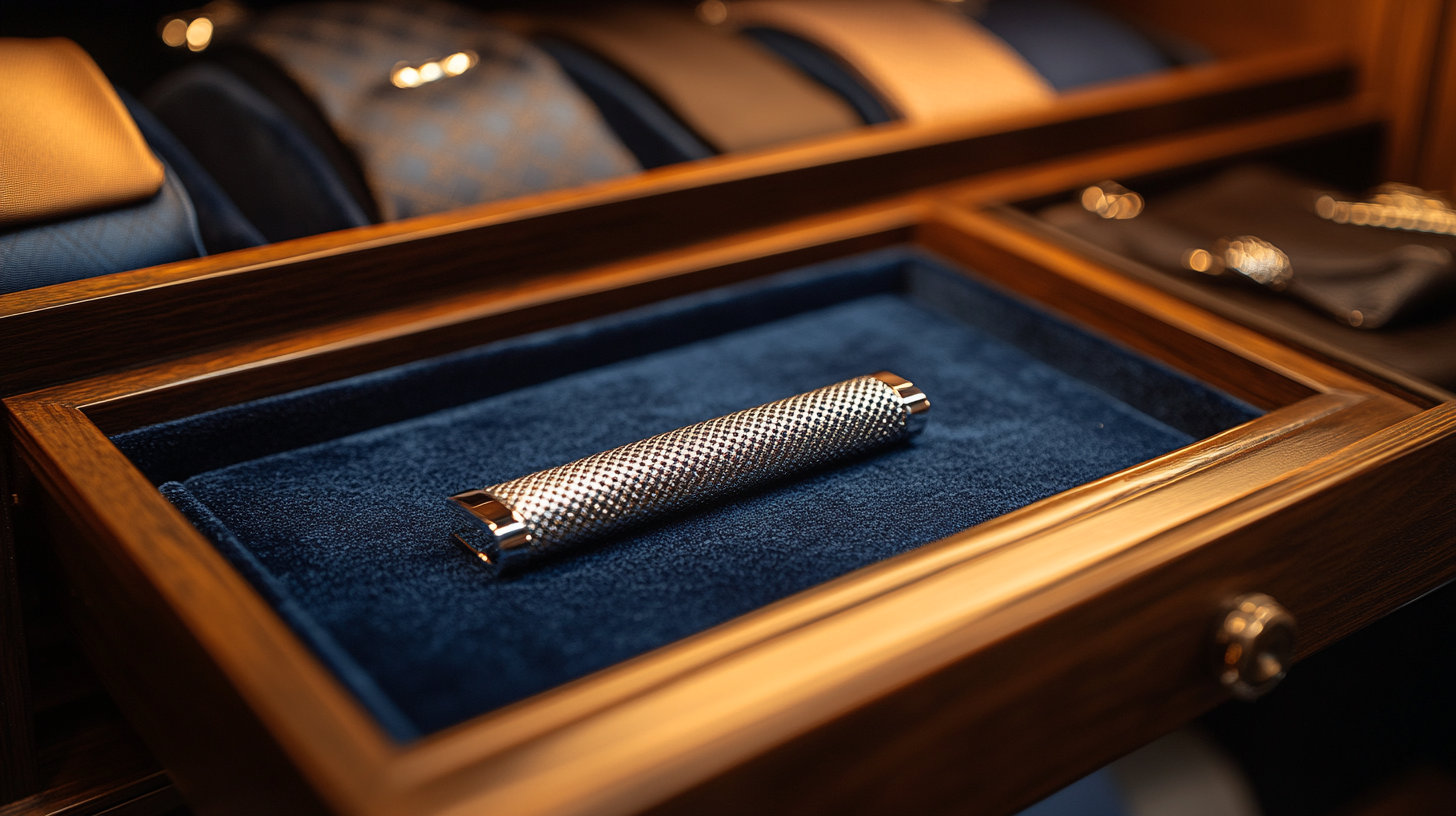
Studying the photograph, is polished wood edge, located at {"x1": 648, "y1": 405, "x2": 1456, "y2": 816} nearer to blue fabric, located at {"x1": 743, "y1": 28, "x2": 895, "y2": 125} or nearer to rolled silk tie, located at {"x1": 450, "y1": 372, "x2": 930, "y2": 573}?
rolled silk tie, located at {"x1": 450, "y1": 372, "x2": 930, "y2": 573}

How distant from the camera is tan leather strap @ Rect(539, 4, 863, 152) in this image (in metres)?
1.04

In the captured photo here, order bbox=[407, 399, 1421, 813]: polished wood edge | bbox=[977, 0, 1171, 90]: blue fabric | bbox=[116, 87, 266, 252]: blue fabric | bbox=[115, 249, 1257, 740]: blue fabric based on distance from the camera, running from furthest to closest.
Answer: bbox=[977, 0, 1171, 90]: blue fabric → bbox=[116, 87, 266, 252]: blue fabric → bbox=[115, 249, 1257, 740]: blue fabric → bbox=[407, 399, 1421, 813]: polished wood edge

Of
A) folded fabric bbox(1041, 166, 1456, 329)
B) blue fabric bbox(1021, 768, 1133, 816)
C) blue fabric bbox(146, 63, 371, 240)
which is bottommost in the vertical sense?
blue fabric bbox(1021, 768, 1133, 816)

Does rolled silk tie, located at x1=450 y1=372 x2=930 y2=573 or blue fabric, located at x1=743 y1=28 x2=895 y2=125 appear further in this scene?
blue fabric, located at x1=743 y1=28 x2=895 y2=125

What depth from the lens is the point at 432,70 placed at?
988 mm

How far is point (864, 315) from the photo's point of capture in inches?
37.0

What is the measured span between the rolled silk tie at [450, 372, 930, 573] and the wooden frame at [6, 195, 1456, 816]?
0.13 metres

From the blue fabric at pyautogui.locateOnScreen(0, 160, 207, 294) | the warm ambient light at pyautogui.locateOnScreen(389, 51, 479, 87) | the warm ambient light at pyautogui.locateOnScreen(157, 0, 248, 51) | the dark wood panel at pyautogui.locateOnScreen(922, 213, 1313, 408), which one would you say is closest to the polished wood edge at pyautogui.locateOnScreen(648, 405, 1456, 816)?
the dark wood panel at pyautogui.locateOnScreen(922, 213, 1313, 408)

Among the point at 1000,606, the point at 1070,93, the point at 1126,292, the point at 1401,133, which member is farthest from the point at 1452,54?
the point at 1000,606

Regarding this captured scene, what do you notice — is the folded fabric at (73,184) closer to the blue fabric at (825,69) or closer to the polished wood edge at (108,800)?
the polished wood edge at (108,800)

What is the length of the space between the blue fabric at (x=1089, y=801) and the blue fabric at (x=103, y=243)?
855mm

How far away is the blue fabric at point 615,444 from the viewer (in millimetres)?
540

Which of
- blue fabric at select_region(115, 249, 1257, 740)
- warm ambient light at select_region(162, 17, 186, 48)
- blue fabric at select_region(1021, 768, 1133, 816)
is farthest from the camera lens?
warm ambient light at select_region(162, 17, 186, 48)

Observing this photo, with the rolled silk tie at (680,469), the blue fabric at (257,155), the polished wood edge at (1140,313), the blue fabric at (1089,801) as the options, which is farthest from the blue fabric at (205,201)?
the blue fabric at (1089,801)
